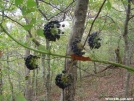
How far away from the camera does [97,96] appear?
43.4 feet

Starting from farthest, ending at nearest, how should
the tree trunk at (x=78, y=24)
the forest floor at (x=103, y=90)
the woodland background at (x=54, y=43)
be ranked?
the forest floor at (x=103, y=90), the tree trunk at (x=78, y=24), the woodland background at (x=54, y=43)

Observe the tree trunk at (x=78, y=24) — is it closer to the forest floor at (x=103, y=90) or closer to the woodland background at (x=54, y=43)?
the woodland background at (x=54, y=43)

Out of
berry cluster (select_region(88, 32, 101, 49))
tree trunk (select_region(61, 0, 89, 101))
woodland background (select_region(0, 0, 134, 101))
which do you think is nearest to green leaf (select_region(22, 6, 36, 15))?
woodland background (select_region(0, 0, 134, 101))

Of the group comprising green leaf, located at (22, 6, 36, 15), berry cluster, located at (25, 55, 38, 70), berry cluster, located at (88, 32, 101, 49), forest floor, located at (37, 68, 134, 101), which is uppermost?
green leaf, located at (22, 6, 36, 15)

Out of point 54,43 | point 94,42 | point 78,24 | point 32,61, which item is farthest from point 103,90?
point 32,61

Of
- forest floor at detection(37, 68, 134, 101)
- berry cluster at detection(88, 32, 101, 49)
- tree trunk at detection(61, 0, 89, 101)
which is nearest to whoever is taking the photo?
berry cluster at detection(88, 32, 101, 49)

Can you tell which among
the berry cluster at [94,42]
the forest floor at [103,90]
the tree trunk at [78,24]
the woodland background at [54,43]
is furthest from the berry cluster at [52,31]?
the forest floor at [103,90]

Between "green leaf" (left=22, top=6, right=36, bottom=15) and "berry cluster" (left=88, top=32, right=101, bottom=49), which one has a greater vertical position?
"green leaf" (left=22, top=6, right=36, bottom=15)

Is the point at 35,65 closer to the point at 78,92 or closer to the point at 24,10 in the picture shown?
the point at 24,10

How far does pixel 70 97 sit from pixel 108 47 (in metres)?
20.2

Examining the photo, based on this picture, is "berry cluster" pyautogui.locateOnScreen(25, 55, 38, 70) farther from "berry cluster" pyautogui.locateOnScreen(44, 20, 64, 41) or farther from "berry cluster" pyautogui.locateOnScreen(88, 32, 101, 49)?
"berry cluster" pyautogui.locateOnScreen(88, 32, 101, 49)

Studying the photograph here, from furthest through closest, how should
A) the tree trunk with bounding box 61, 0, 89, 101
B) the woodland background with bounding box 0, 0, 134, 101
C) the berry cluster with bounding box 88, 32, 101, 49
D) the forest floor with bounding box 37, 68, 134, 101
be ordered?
1. the forest floor with bounding box 37, 68, 134, 101
2. the tree trunk with bounding box 61, 0, 89, 101
3. the berry cluster with bounding box 88, 32, 101, 49
4. the woodland background with bounding box 0, 0, 134, 101

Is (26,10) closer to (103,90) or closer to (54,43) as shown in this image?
(54,43)

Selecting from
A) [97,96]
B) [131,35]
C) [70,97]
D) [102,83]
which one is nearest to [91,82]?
[102,83]
